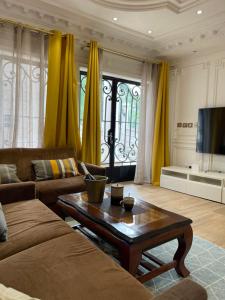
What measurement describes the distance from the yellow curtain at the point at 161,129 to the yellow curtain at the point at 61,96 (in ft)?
6.29

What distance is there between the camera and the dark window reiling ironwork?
4.70 m

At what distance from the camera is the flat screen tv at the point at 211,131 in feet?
13.7

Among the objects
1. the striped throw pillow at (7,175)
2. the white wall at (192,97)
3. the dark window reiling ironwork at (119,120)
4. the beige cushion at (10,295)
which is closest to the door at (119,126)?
the dark window reiling ironwork at (119,120)

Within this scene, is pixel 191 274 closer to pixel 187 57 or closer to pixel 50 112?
pixel 50 112

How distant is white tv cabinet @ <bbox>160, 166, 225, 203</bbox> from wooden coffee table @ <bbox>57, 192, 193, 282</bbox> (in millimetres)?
2321

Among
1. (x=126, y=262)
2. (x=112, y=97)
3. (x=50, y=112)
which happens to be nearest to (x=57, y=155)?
(x=50, y=112)

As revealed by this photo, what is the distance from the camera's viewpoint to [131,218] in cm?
184

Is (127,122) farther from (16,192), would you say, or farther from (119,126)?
(16,192)

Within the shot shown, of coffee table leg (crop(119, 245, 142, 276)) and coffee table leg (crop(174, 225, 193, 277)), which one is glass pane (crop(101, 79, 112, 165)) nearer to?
coffee table leg (crop(174, 225, 193, 277))

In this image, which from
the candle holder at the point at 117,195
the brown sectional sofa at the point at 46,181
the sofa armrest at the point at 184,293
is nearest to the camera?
the sofa armrest at the point at 184,293

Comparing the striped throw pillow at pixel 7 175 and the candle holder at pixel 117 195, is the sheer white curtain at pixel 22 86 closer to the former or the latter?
the striped throw pillow at pixel 7 175

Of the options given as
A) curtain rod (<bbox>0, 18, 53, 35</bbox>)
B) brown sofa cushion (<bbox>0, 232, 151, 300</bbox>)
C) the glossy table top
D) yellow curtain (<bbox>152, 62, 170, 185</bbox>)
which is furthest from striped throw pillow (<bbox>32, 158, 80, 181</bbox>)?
yellow curtain (<bbox>152, 62, 170, 185</bbox>)

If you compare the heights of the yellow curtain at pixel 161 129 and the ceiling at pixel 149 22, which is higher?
the ceiling at pixel 149 22

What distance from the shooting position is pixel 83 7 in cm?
330
